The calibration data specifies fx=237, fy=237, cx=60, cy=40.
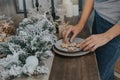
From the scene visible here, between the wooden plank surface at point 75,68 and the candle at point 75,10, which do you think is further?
the candle at point 75,10

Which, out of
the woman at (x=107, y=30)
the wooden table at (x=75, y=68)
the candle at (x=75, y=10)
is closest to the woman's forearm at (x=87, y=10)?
the woman at (x=107, y=30)

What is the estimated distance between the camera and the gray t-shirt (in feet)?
3.71

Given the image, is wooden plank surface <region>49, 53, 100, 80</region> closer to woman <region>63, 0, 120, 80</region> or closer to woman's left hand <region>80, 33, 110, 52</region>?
woman's left hand <region>80, 33, 110, 52</region>

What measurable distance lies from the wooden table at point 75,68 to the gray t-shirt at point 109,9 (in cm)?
27

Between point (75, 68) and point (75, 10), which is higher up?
point (75, 10)

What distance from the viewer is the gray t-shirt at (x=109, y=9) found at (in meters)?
1.13

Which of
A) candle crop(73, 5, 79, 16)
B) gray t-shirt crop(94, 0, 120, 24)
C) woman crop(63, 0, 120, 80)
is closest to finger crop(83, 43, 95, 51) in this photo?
woman crop(63, 0, 120, 80)

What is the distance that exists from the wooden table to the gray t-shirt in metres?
0.27

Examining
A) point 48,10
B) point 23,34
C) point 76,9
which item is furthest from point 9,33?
point 76,9

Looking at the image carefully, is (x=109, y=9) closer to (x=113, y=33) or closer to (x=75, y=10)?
(x=113, y=33)

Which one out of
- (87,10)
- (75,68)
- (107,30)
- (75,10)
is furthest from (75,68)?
(75,10)

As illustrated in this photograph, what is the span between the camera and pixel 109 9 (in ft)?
3.80

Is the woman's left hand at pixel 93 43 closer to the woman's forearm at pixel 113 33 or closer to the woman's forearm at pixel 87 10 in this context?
A: the woman's forearm at pixel 113 33

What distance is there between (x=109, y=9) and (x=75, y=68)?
419mm
